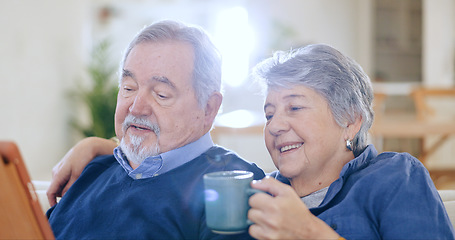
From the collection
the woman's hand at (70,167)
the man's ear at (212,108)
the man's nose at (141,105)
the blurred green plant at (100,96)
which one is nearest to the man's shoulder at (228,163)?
the man's ear at (212,108)

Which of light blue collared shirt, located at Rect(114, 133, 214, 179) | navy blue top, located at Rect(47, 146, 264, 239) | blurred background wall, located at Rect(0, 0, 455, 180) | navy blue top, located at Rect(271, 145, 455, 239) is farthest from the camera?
blurred background wall, located at Rect(0, 0, 455, 180)

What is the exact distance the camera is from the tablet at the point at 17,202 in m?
0.82

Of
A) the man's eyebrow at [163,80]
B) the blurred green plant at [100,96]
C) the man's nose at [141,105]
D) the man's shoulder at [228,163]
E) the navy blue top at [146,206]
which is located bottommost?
the blurred green plant at [100,96]

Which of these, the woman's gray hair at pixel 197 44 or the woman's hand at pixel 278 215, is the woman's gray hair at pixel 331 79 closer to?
the woman's gray hair at pixel 197 44

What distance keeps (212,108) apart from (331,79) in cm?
38

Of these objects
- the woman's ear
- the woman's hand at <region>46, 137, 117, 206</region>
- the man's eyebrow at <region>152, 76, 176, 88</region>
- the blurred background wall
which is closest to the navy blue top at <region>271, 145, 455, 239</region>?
the woman's ear

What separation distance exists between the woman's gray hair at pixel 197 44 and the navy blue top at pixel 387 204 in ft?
1.50

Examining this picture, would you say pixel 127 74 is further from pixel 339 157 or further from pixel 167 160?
pixel 339 157

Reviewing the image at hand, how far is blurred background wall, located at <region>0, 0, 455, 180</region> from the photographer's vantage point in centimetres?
421

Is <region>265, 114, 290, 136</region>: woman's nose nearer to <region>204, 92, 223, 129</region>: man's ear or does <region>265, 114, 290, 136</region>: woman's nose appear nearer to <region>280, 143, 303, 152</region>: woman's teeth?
<region>280, 143, 303, 152</region>: woman's teeth

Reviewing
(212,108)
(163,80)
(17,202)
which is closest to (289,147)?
(212,108)

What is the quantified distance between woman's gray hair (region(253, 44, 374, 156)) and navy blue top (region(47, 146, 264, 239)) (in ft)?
0.89

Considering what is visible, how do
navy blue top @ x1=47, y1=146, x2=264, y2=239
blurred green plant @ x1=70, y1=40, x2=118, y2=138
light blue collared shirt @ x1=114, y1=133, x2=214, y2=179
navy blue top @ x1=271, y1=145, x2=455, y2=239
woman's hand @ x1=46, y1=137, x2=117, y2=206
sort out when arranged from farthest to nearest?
blurred green plant @ x1=70, y1=40, x2=118, y2=138 → woman's hand @ x1=46, y1=137, x2=117, y2=206 → light blue collared shirt @ x1=114, y1=133, x2=214, y2=179 → navy blue top @ x1=47, y1=146, x2=264, y2=239 → navy blue top @ x1=271, y1=145, x2=455, y2=239

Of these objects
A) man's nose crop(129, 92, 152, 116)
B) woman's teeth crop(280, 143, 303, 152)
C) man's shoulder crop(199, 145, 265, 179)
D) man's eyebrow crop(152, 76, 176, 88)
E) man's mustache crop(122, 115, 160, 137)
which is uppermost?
man's eyebrow crop(152, 76, 176, 88)
